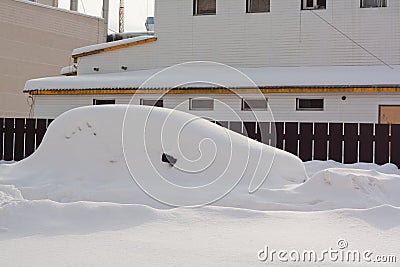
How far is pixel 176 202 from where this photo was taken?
6285mm

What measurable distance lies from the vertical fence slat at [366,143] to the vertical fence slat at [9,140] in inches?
368

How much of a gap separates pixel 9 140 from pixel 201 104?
6.02 meters

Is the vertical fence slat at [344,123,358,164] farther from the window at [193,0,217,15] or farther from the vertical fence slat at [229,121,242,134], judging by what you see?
the window at [193,0,217,15]

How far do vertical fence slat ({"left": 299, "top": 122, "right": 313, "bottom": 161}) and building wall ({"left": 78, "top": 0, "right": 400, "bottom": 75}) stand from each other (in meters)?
4.47

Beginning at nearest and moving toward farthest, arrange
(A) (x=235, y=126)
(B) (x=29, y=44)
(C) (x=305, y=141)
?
1. (C) (x=305, y=141)
2. (A) (x=235, y=126)
3. (B) (x=29, y=44)

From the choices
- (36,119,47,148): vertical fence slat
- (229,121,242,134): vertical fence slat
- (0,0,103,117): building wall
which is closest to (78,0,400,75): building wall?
(229,121,242,134): vertical fence slat

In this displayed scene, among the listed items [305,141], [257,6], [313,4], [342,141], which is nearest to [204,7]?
[257,6]

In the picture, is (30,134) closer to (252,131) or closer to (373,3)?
(252,131)

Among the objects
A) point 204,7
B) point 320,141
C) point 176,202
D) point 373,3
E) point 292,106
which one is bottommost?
point 176,202

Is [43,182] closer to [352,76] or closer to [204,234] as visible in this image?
[204,234]

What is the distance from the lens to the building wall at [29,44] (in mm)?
28250

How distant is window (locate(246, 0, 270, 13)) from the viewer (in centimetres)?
1783

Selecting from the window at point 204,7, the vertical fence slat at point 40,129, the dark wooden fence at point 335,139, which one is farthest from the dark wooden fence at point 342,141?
the window at point 204,7

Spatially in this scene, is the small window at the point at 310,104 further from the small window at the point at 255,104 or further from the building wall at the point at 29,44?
the building wall at the point at 29,44
